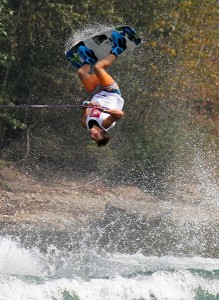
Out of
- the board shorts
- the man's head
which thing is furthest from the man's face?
the board shorts

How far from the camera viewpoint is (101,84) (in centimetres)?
903

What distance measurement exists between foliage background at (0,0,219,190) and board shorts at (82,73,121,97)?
20.8 ft

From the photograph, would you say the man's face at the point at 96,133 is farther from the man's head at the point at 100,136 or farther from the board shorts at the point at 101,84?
the board shorts at the point at 101,84

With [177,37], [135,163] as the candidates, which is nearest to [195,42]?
[177,37]

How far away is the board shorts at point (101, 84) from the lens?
8992mm

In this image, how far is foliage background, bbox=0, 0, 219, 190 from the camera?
1605 cm

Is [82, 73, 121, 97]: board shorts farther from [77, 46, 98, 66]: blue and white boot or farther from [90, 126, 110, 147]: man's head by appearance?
[90, 126, 110, 147]: man's head

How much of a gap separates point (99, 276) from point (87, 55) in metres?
2.68

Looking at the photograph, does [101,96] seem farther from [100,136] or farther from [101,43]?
[101,43]

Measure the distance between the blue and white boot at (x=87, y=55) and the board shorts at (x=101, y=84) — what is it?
0.26 metres

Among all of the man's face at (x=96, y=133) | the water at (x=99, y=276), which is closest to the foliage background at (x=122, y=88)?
the water at (x=99, y=276)

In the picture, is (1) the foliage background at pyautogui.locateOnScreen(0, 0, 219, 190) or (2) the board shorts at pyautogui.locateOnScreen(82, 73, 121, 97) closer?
(2) the board shorts at pyautogui.locateOnScreen(82, 73, 121, 97)

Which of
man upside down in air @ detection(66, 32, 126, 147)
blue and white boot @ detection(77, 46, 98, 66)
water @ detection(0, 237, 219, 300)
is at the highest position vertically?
blue and white boot @ detection(77, 46, 98, 66)

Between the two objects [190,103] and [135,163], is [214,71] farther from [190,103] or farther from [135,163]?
[135,163]
